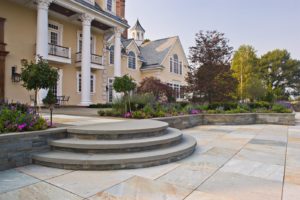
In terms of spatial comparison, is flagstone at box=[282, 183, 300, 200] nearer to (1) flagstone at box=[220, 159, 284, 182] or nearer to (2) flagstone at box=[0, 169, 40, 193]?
(1) flagstone at box=[220, 159, 284, 182]

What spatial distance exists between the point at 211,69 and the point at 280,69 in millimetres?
35772

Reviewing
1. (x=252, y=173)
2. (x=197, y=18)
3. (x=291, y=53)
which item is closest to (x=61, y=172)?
(x=252, y=173)

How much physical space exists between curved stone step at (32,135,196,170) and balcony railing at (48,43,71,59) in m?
11.1

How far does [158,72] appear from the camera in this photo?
21.5 metres

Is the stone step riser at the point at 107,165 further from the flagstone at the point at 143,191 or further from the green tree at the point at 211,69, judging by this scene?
the green tree at the point at 211,69

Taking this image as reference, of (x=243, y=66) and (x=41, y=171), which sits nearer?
(x=41, y=171)

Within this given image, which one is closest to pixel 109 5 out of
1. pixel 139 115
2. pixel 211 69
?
pixel 211 69

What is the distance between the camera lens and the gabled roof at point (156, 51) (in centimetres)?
2217

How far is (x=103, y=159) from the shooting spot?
10.5 ft

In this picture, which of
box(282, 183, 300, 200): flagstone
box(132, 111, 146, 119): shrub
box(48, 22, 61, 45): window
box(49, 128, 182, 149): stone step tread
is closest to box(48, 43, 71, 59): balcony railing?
box(48, 22, 61, 45): window

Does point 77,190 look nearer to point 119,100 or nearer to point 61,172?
point 61,172

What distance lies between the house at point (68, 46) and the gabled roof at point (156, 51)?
2.77ft

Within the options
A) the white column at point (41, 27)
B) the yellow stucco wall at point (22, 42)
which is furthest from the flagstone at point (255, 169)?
the yellow stucco wall at point (22, 42)

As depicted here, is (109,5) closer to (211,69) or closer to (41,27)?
(41,27)
